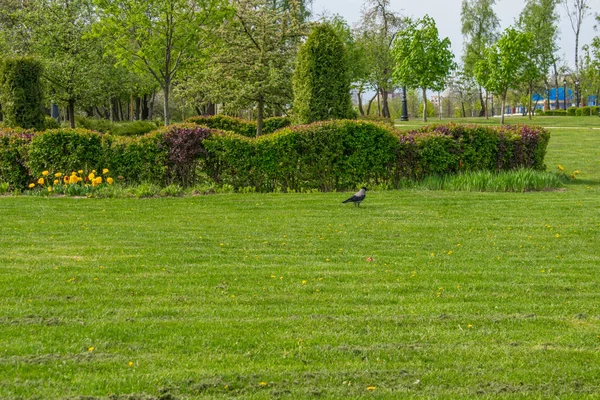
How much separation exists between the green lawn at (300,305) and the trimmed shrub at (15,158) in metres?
3.23

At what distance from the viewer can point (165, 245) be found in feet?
26.4

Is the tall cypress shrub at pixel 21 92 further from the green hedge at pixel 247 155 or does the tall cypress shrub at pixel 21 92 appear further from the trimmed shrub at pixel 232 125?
the trimmed shrub at pixel 232 125

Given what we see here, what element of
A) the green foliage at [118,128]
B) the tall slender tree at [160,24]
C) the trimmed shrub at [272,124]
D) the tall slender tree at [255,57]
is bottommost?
the trimmed shrub at [272,124]

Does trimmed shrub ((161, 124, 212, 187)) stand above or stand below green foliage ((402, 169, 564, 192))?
above

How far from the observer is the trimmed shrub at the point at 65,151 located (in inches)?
512

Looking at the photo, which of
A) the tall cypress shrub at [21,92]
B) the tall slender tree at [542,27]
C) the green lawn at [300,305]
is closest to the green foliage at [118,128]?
the tall cypress shrub at [21,92]

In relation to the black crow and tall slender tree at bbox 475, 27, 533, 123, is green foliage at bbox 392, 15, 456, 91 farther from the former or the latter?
the black crow

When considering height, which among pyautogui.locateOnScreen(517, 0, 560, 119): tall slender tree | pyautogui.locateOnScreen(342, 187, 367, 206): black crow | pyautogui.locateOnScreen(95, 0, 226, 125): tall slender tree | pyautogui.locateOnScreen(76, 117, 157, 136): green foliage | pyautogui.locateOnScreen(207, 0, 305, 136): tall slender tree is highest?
pyautogui.locateOnScreen(517, 0, 560, 119): tall slender tree

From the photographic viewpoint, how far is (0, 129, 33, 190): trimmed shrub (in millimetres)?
13117

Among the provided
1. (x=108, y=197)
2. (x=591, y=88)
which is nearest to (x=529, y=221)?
(x=108, y=197)

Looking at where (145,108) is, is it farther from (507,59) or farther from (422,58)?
(507,59)

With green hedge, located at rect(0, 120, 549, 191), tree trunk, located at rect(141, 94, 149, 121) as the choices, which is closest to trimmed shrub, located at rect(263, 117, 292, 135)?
green hedge, located at rect(0, 120, 549, 191)

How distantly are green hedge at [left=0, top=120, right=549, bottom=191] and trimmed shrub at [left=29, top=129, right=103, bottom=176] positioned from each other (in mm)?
20

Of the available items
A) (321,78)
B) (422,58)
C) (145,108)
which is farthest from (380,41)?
(321,78)
